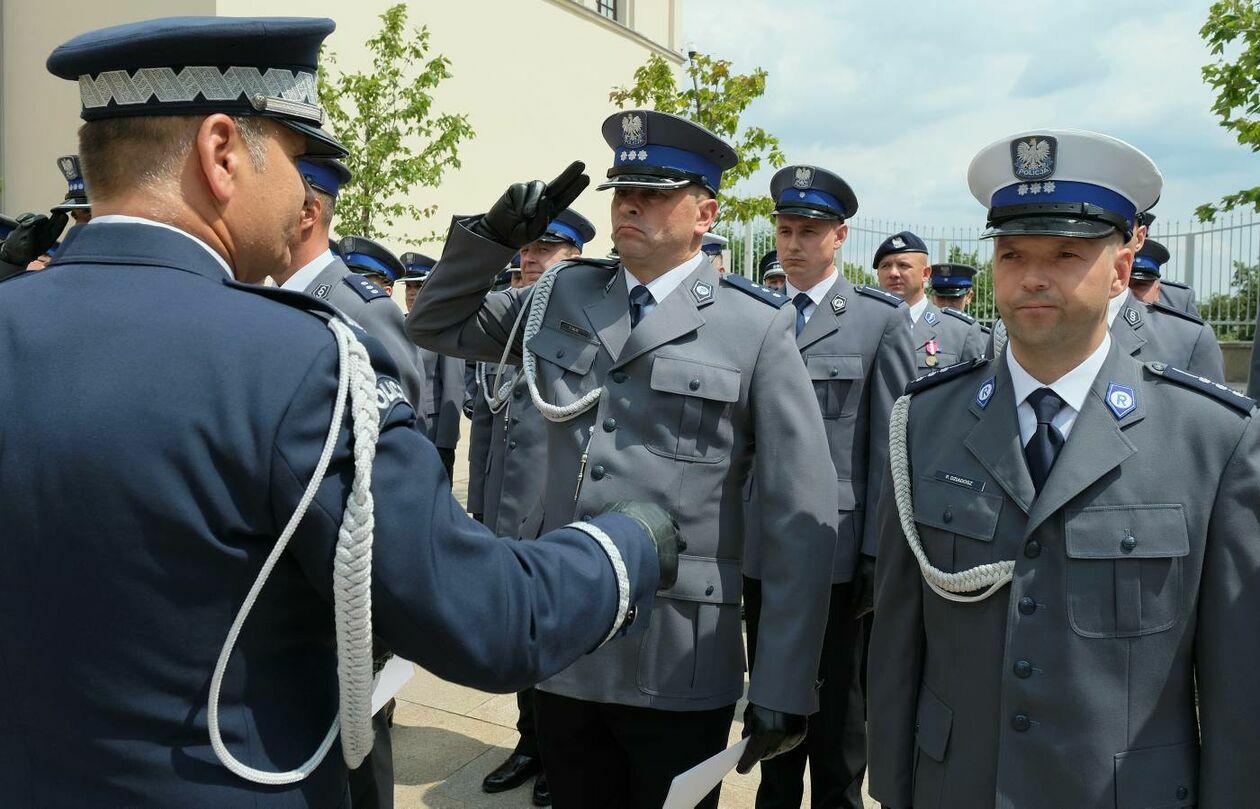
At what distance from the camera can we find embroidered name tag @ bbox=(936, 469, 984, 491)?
85.9 inches

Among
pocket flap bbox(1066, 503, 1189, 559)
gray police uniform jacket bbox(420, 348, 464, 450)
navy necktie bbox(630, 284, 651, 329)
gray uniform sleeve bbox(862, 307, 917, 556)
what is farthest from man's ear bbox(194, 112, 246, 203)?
gray police uniform jacket bbox(420, 348, 464, 450)

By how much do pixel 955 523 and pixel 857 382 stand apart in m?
2.04

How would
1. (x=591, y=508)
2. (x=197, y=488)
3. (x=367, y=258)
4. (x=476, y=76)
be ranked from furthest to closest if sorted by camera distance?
(x=476, y=76) < (x=367, y=258) < (x=591, y=508) < (x=197, y=488)

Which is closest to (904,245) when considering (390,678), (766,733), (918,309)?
(918,309)

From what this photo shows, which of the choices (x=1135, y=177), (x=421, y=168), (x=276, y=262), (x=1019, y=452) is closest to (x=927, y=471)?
(x=1019, y=452)

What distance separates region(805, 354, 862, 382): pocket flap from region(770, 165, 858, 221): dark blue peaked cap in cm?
90

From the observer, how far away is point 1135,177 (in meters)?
2.18

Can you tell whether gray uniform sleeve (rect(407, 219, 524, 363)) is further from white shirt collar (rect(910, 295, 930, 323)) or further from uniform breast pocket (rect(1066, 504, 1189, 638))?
white shirt collar (rect(910, 295, 930, 323))

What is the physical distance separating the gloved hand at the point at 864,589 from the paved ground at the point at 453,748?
36.0 inches

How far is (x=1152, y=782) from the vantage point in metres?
1.96

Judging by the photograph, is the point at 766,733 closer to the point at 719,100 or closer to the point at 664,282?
the point at 664,282

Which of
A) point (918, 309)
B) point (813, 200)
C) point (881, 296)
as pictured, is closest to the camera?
point (881, 296)

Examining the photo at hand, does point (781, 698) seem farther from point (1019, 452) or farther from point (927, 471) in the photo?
point (1019, 452)

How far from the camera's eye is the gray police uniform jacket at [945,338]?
6758 millimetres
